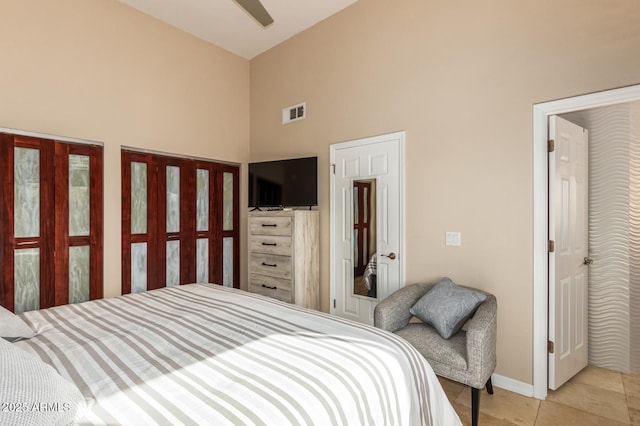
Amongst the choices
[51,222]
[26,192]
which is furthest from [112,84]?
[51,222]

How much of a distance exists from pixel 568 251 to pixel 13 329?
11.5ft

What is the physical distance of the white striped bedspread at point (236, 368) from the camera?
977 mm

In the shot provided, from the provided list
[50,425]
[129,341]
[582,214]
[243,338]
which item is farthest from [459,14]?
[50,425]

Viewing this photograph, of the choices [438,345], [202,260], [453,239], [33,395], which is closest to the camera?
[33,395]

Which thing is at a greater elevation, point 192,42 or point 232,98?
point 192,42

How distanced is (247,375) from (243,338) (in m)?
0.36

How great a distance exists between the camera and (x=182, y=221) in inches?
152

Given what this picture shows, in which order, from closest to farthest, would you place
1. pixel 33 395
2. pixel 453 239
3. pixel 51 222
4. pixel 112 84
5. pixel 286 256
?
pixel 33 395 → pixel 453 239 → pixel 51 222 → pixel 112 84 → pixel 286 256

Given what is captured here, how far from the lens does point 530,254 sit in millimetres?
2428

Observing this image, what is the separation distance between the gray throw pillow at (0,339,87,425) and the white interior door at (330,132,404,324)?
8.65 ft

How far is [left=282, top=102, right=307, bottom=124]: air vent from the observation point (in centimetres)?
399

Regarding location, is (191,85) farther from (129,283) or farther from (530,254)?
(530,254)

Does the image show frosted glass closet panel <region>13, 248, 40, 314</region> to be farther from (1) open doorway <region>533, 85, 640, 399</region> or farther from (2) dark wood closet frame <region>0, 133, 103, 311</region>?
(1) open doorway <region>533, 85, 640, 399</region>

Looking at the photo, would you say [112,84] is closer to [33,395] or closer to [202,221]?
[202,221]
